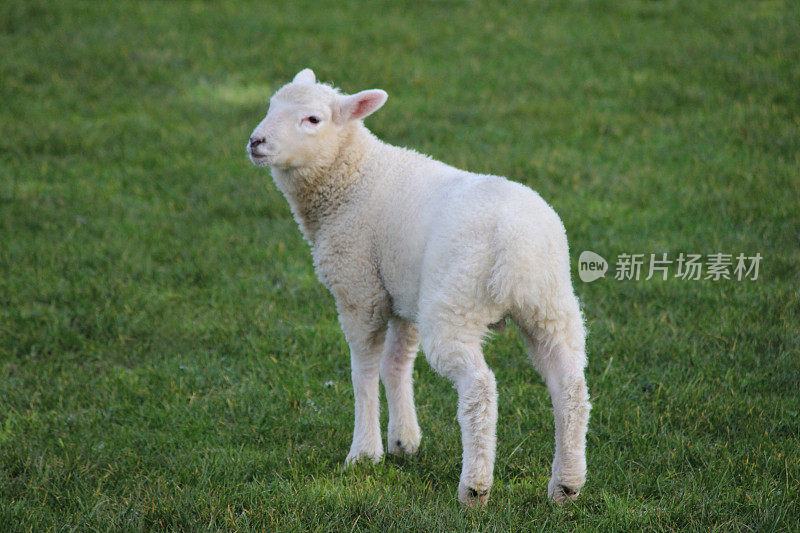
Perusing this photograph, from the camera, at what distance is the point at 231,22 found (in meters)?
11.7

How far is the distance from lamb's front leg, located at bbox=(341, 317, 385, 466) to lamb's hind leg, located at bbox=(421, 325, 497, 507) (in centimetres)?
73

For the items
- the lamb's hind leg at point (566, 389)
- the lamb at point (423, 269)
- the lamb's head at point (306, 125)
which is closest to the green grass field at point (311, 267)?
the lamb's hind leg at point (566, 389)

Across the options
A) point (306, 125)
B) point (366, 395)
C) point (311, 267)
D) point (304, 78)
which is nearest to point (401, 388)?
point (366, 395)

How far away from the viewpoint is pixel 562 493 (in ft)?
11.8

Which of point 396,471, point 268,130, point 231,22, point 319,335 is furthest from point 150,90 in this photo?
point 396,471

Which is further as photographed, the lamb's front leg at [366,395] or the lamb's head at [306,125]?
the lamb's front leg at [366,395]

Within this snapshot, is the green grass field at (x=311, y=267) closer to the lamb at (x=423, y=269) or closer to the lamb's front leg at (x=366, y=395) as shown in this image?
the lamb's front leg at (x=366, y=395)

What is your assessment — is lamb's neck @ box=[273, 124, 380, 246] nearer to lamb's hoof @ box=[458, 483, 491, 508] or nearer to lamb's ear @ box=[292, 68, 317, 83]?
lamb's ear @ box=[292, 68, 317, 83]

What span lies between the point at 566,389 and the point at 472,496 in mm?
598

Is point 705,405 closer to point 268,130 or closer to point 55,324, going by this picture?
point 268,130

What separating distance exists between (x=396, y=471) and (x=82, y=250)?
364cm

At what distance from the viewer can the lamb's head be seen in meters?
4.04

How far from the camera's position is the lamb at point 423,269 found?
338cm

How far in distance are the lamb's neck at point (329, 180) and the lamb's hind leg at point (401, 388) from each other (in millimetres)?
678
